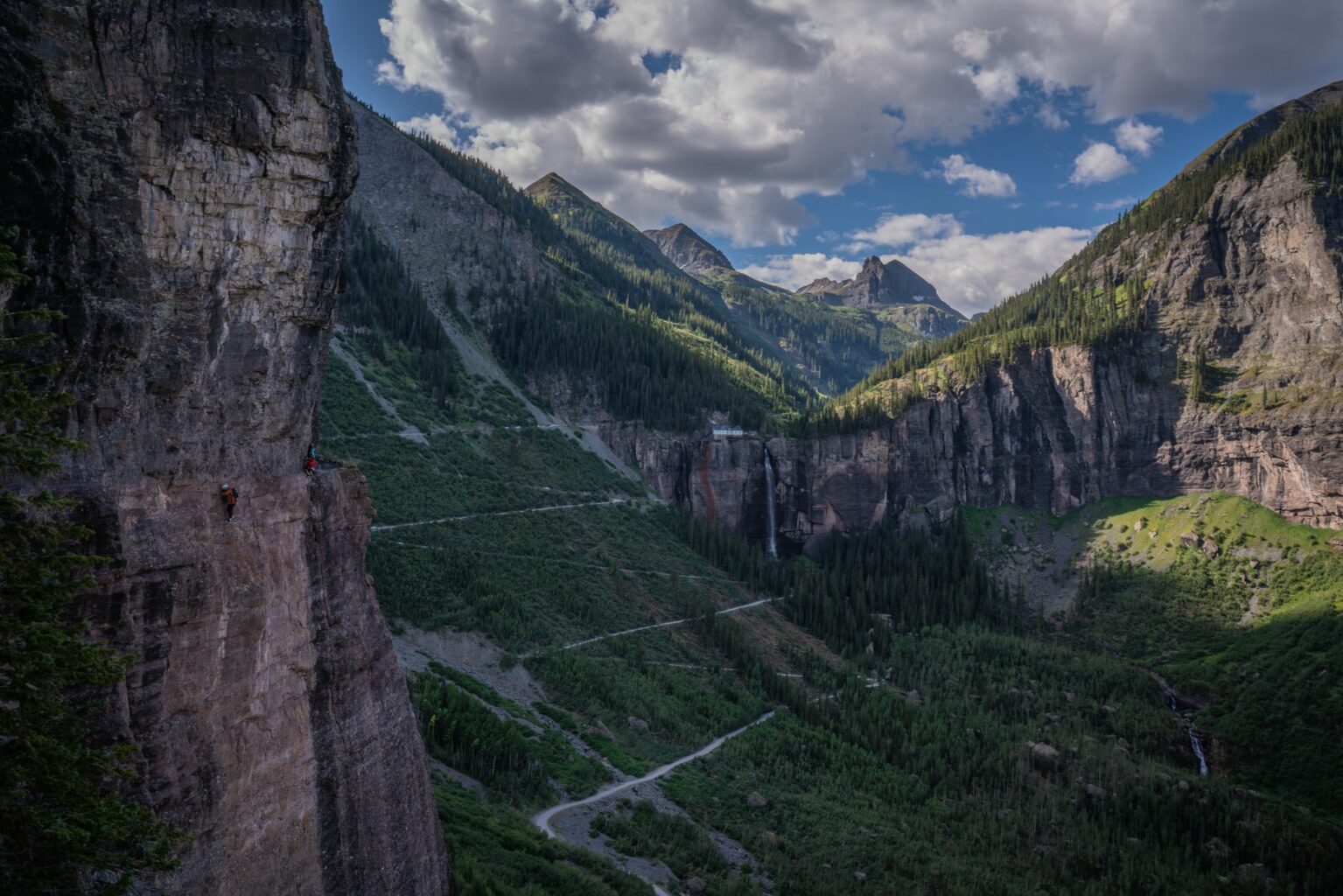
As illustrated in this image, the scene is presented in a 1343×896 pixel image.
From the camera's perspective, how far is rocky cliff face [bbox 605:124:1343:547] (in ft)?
363

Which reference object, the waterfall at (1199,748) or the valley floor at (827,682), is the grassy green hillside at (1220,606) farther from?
the waterfall at (1199,748)

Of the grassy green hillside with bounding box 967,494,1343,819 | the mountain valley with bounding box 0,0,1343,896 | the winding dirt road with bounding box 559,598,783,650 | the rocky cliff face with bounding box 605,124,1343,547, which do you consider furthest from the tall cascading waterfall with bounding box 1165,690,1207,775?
the winding dirt road with bounding box 559,598,783,650

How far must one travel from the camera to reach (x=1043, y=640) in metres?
104

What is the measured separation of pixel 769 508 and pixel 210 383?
122 m

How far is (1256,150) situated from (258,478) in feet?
522

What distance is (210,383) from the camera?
56.5 feet

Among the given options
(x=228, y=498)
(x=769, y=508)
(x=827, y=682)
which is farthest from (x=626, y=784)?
(x=769, y=508)

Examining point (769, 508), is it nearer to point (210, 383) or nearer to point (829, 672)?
point (829, 672)

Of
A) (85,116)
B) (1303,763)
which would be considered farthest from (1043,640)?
(85,116)

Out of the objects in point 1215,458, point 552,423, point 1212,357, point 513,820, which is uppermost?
point 1212,357

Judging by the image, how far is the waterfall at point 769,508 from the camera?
13338 cm

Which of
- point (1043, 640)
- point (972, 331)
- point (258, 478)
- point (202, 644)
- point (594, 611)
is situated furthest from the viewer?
point (972, 331)

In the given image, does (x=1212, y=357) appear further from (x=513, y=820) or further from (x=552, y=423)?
(x=513, y=820)

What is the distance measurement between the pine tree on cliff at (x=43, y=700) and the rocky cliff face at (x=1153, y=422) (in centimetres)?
11626
